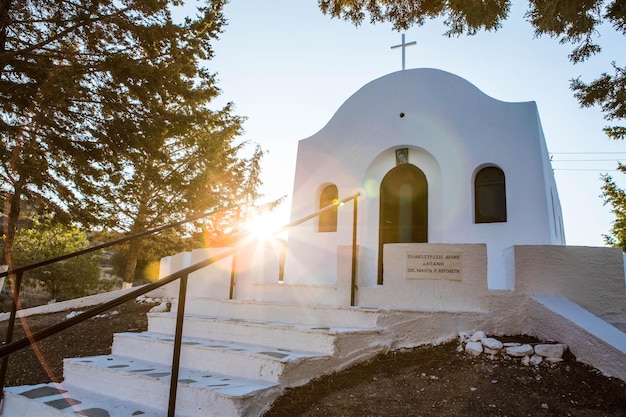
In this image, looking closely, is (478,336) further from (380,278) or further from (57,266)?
(57,266)

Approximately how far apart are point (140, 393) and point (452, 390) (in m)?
2.41

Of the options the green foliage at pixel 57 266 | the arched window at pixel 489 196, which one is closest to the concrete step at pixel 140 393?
the arched window at pixel 489 196

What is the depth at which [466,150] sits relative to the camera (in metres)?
7.07

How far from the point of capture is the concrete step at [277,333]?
11.9ft

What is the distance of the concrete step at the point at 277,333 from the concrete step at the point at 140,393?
66cm

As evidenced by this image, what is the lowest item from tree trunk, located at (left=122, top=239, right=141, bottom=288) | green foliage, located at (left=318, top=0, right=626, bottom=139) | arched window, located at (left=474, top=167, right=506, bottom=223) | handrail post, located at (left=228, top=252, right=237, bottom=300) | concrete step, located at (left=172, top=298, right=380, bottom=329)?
concrete step, located at (left=172, top=298, right=380, bottom=329)

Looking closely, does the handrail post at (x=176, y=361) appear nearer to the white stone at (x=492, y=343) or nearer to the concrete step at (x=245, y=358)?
the concrete step at (x=245, y=358)

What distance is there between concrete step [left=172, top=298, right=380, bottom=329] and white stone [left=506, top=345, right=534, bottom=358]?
117cm

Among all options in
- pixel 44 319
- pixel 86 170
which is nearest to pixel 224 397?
pixel 86 170

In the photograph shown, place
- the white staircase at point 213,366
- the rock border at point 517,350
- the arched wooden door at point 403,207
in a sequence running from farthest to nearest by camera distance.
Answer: the arched wooden door at point 403,207 < the rock border at point 517,350 < the white staircase at point 213,366

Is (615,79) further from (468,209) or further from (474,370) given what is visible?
(474,370)

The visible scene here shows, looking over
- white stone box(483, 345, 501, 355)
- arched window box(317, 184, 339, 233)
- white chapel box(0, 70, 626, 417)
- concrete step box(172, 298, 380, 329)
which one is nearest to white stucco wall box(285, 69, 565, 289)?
white chapel box(0, 70, 626, 417)

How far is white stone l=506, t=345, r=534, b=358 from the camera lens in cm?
364

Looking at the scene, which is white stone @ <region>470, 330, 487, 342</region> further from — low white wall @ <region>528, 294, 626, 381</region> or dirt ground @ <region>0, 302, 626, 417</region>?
low white wall @ <region>528, 294, 626, 381</region>
